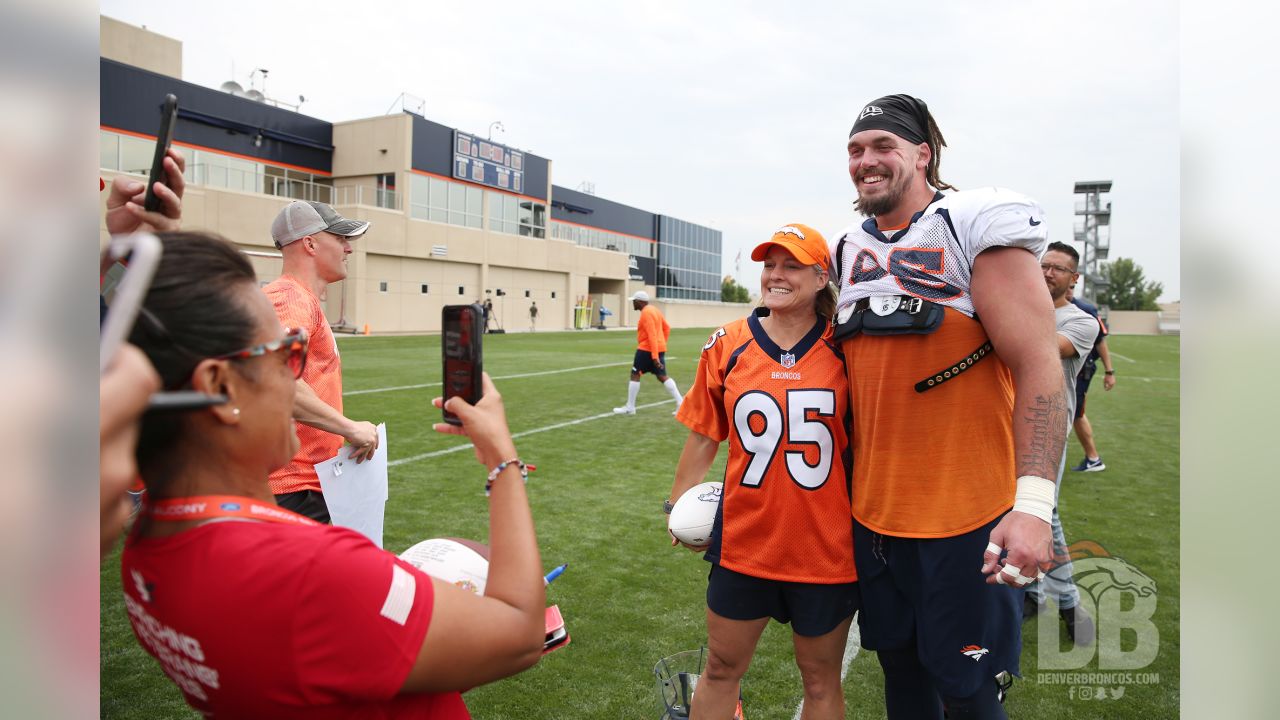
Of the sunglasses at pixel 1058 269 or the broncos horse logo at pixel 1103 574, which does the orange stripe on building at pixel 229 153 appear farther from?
the broncos horse logo at pixel 1103 574

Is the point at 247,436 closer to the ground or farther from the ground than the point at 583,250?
closer to the ground

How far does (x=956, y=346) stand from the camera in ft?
7.82

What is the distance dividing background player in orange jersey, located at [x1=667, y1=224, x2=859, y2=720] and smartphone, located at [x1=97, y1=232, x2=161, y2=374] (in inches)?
82.7

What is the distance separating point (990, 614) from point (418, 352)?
76.7ft

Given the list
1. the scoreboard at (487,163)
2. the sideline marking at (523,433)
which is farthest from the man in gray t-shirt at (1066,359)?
the scoreboard at (487,163)

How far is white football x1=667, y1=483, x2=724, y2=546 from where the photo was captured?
10.0ft

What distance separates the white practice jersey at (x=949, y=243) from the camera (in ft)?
7.46

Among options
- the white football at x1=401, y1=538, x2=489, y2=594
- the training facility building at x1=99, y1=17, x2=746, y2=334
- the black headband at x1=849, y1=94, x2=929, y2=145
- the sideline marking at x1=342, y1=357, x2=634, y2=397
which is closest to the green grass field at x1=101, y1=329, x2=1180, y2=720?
the sideline marking at x1=342, y1=357, x2=634, y2=397

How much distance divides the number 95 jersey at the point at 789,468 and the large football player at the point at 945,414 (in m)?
0.15

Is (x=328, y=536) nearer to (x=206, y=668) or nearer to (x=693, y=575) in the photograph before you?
(x=206, y=668)

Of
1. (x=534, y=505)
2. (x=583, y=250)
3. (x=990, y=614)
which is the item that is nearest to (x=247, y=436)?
(x=990, y=614)

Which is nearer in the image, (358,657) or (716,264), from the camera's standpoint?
(358,657)

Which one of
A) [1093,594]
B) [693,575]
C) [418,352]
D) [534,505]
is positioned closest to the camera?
[1093,594]
